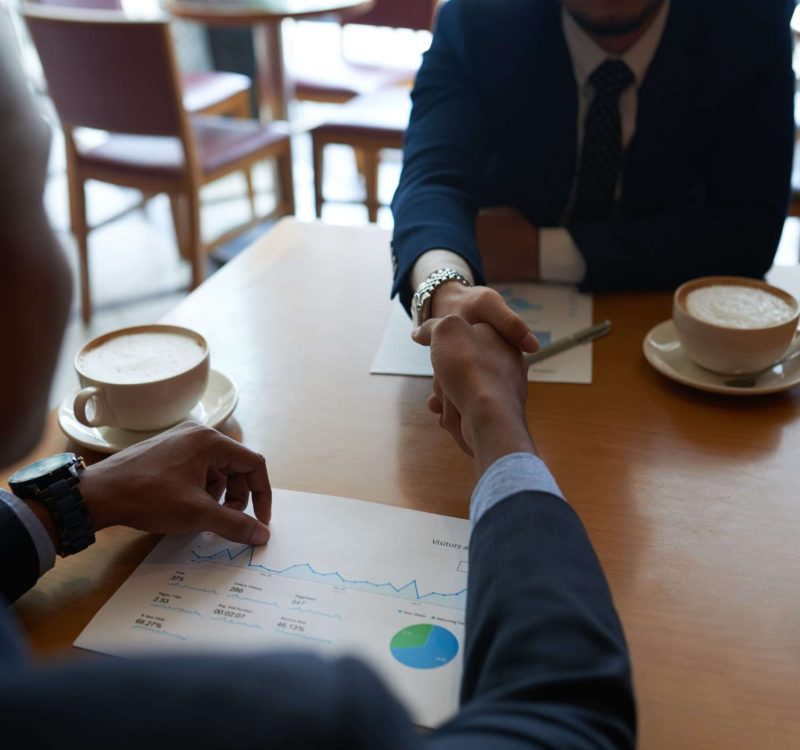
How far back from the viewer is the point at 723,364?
0.94m

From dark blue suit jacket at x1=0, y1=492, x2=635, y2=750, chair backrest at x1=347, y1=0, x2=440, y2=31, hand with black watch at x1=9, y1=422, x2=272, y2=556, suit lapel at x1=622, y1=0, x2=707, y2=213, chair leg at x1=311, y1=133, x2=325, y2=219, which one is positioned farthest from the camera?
chair backrest at x1=347, y1=0, x2=440, y2=31

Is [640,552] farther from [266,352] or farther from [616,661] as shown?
[266,352]

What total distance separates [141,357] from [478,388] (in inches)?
14.1

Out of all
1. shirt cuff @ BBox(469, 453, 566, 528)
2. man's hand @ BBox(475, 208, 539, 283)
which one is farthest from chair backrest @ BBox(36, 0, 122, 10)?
shirt cuff @ BBox(469, 453, 566, 528)

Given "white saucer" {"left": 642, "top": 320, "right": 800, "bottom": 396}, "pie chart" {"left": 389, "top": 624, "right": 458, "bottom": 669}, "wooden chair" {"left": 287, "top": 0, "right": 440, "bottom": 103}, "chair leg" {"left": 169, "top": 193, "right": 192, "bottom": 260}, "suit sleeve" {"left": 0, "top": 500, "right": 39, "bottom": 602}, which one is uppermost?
"suit sleeve" {"left": 0, "top": 500, "right": 39, "bottom": 602}

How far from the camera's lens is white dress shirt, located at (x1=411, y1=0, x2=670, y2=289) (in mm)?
1193

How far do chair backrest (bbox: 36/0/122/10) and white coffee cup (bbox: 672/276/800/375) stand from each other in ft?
10.1

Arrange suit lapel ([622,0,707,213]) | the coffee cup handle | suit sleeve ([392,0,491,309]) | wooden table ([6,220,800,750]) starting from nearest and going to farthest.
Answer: wooden table ([6,220,800,750]) < the coffee cup handle < suit sleeve ([392,0,491,309]) < suit lapel ([622,0,707,213])

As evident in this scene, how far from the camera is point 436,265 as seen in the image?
106 centimetres

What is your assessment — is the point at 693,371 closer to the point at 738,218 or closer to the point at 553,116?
the point at 738,218

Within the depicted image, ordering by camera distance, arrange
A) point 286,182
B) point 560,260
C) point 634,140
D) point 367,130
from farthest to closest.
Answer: point 286,182
point 367,130
point 634,140
point 560,260

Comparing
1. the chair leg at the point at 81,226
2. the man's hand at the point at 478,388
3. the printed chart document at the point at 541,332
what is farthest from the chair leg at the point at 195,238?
the man's hand at the point at 478,388

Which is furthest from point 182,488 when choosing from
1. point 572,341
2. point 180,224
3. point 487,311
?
point 180,224

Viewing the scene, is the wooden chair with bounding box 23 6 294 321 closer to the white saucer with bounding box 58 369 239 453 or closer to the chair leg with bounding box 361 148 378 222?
the chair leg with bounding box 361 148 378 222
